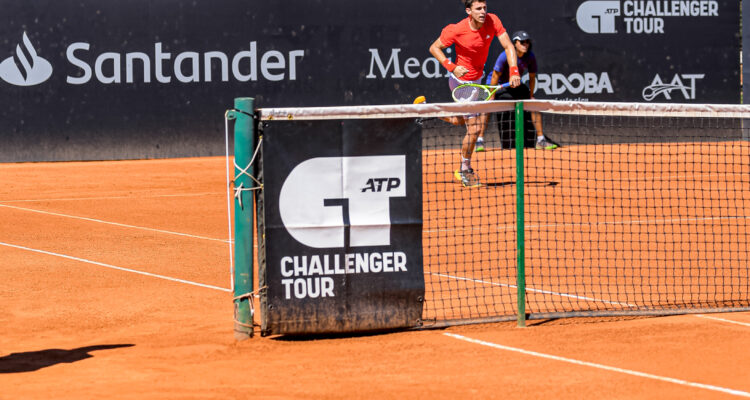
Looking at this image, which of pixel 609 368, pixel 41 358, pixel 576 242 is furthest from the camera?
pixel 576 242

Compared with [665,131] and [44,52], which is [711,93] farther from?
[44,52]

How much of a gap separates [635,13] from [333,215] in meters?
15.5

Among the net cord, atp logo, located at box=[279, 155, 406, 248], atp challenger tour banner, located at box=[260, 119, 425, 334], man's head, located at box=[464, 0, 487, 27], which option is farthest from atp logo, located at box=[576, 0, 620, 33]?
atp logo, located at box=[279, 155, 406, 248]

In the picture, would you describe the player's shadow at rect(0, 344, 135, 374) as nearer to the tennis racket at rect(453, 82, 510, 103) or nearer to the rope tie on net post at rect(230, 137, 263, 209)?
the rope tie on net post at rect(230, 137, 263, 209)

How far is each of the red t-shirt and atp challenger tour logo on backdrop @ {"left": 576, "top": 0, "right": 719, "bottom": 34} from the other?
772 cm

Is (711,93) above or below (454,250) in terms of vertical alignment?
above

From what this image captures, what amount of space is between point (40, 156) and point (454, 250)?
1127cm

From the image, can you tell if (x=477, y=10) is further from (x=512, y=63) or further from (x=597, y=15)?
(x=597, y=15)

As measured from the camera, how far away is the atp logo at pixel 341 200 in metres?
6.63

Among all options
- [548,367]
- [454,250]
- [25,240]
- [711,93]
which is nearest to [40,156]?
[25,240]

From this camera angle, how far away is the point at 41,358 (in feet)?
20.5

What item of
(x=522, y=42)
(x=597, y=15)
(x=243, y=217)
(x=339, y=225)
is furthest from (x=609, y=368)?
(x=597, y=15)

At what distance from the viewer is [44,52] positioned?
1850 cm

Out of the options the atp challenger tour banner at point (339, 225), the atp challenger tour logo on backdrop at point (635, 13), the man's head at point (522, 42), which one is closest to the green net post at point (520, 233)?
the atp challenger tour banner at point (339, 225)
